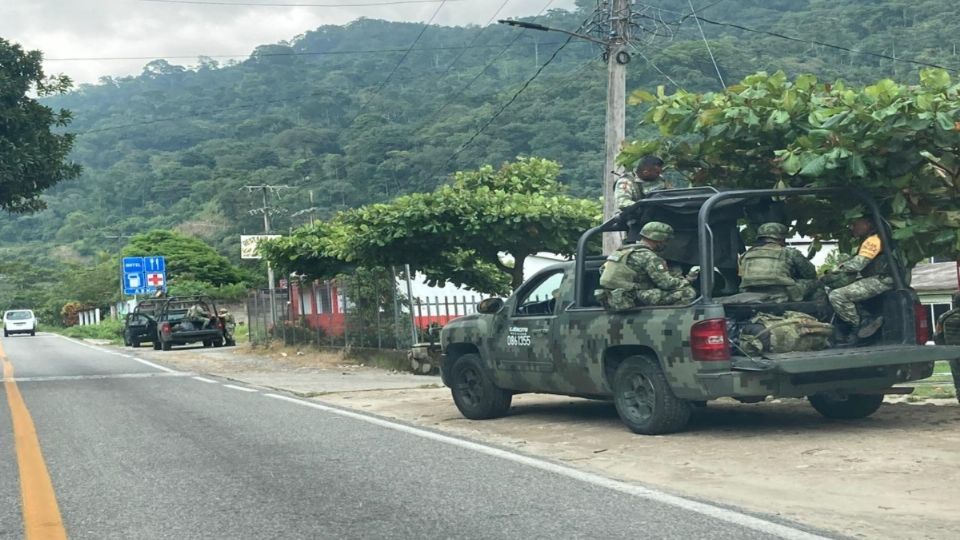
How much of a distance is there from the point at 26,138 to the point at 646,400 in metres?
14.2

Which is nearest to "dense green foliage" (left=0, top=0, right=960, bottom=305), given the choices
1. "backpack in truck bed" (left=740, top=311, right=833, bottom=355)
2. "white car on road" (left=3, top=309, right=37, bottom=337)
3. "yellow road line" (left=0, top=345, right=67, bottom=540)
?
"backpack in truck bed" (left=740, top=311, right=833, bottom=355)

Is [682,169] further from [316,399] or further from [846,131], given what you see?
[316,399]

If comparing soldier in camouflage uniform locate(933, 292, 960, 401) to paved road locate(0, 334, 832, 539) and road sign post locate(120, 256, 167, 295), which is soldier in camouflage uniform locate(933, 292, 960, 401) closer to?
paved road locate(0, 334, 832, 539)

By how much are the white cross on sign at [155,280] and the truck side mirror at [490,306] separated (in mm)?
43890

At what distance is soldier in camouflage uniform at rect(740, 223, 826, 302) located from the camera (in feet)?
32.0

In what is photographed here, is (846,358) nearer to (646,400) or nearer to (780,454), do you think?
(780,454)

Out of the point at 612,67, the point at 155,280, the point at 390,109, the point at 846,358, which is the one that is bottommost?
the point at 846,358

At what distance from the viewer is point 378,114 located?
81.6m

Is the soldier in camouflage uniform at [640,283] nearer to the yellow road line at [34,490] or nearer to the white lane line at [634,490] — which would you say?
the white lane line at [634,490]

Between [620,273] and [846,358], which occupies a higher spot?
[620,273]

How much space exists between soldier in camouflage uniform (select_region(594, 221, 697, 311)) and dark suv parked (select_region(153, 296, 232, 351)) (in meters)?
27.5

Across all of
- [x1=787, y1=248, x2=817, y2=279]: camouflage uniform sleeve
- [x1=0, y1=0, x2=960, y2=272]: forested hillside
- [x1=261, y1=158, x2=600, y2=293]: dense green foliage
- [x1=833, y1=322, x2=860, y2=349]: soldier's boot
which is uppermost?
[x1=0, y1=0, x2=960, y2=272]: forested hillside

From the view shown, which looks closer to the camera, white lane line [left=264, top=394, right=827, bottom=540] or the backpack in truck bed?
white lane line [left=264, top=394, right=827, bottom=540]

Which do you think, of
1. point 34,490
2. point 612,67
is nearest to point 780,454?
point 34,490
